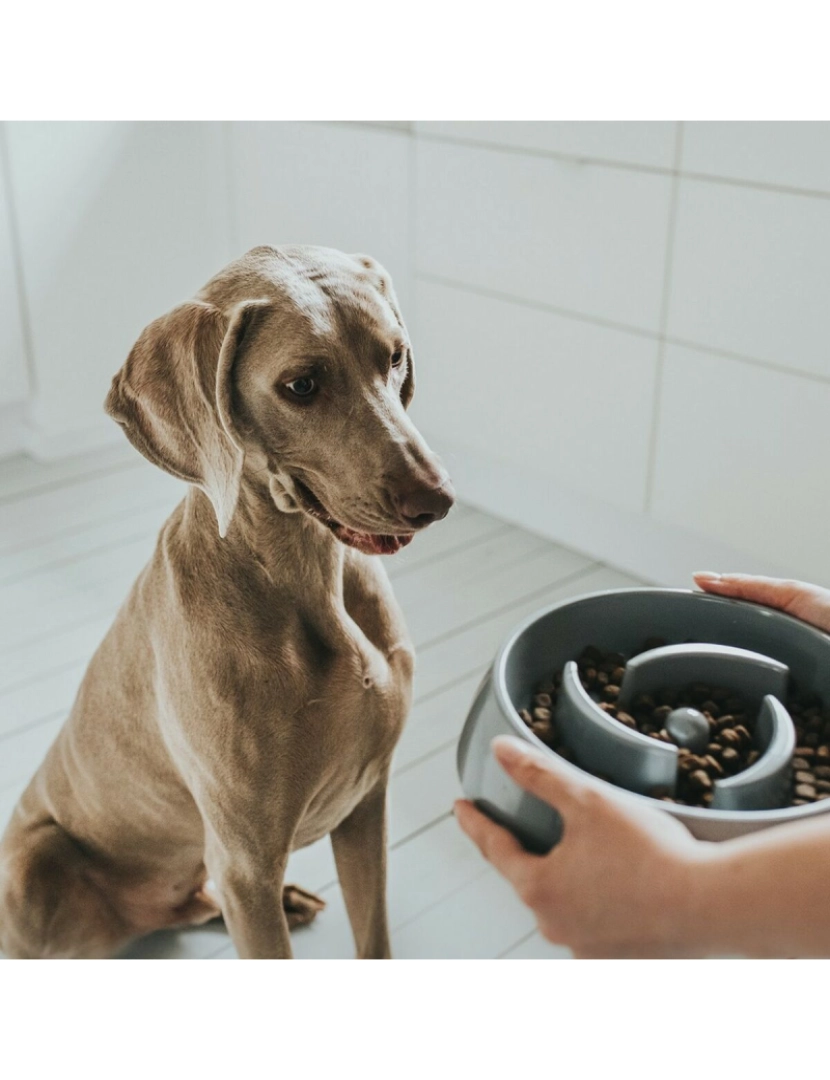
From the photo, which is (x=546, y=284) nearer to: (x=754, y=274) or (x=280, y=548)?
(x=754, y=274)

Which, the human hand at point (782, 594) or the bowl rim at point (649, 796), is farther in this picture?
the human hand at point (782, 594)

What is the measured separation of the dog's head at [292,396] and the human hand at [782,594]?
29cm

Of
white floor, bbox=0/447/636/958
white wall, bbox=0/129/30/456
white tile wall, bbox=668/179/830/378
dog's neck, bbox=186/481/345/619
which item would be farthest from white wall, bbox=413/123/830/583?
dog's neck, bbox=186/481/345/619

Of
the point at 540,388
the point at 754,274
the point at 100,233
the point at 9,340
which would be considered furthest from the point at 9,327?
the point at 754,274

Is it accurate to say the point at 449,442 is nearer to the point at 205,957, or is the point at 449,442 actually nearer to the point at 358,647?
the point at 205,957

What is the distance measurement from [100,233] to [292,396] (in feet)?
5.74

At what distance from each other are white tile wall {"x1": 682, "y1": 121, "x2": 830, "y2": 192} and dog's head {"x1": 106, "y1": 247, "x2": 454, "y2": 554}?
3.30 feet

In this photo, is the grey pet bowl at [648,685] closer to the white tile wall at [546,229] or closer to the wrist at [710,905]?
the wrist at [710,905]

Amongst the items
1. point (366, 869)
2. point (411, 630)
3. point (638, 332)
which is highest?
point (638, 332)

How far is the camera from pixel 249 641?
77 centimetres

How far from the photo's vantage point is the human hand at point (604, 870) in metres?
0.64

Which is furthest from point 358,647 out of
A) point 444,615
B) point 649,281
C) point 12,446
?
point 12,446

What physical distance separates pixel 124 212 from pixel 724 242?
3.93 feet

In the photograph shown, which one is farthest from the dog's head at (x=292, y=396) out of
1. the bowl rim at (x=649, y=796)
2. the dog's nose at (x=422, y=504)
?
the bowl rim at (x=649, y=796)
